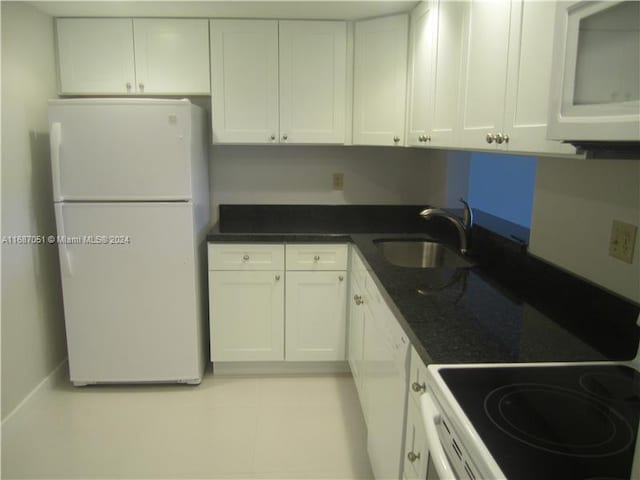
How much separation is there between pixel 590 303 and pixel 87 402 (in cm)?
258

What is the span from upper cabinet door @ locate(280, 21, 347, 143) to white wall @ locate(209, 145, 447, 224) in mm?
362

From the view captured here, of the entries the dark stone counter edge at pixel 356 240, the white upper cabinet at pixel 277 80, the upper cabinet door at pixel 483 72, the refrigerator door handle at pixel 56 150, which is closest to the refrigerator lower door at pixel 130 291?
the refrigerator door handle at pixel 56 150

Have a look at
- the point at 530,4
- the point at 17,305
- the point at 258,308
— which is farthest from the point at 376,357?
the point at 17,305

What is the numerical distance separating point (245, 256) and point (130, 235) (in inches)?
25.5

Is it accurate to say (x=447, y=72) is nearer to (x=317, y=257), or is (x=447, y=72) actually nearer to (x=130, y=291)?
(x=317, y=257)

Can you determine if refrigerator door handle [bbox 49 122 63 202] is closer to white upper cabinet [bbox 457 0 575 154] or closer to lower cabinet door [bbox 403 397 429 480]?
white upper cabinet [bbox 457 0 575 154]

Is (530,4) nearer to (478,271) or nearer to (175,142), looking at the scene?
(478,271)

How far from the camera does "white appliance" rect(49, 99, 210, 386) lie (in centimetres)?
246

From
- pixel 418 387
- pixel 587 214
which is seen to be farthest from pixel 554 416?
pixel 587 214

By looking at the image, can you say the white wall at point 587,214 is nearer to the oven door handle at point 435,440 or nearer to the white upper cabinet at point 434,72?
the white upper cabinet at point 434,72

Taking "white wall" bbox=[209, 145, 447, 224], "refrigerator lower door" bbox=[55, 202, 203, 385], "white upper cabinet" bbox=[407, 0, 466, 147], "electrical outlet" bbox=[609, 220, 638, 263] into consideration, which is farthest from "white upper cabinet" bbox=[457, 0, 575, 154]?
"refrigerator lower door" bbox=[55, 202, 203, 385]

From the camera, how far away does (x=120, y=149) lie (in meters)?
2.48

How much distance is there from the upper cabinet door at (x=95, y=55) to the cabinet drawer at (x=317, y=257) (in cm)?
138

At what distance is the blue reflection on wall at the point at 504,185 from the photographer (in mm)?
2164
